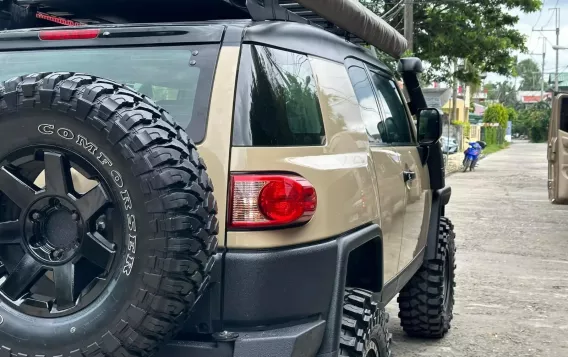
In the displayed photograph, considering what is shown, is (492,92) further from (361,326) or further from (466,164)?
(361,326)

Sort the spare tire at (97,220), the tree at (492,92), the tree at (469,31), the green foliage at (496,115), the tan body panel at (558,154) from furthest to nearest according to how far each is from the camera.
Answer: the tree at (492,92)
the green foliage at (496,115)
the tree at (469,31)
the tan body panel at (558,154)
the spare tire at (97,220)

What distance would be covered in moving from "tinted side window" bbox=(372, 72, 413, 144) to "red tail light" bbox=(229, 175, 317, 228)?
61.5 inches

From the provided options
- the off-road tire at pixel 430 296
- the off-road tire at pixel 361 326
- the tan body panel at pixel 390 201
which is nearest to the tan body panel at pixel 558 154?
the off-road tire at pixel 430 296

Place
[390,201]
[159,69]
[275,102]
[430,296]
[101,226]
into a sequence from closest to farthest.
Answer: [101,226]
[275,102]
[159,69]
[390,201]
[430,296]

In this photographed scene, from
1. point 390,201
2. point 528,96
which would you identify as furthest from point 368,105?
point 528,96

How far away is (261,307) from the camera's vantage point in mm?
2354

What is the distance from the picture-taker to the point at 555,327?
555 centimetres

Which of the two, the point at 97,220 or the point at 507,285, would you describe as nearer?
the point at 97,220

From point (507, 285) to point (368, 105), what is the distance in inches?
165

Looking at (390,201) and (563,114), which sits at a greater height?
(563,114)

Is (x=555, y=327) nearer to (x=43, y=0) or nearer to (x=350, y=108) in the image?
(x=350, y=108)

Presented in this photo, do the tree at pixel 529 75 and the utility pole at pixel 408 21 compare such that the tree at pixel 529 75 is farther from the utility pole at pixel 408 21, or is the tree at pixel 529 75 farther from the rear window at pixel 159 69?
the rear window at pixel 159 69

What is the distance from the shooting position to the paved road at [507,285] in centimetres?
509

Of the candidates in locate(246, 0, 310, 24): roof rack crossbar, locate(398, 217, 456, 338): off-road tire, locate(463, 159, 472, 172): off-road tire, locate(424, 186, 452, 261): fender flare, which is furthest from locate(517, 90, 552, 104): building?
locate(246, 0, 310, 24): roof rack crossbar
